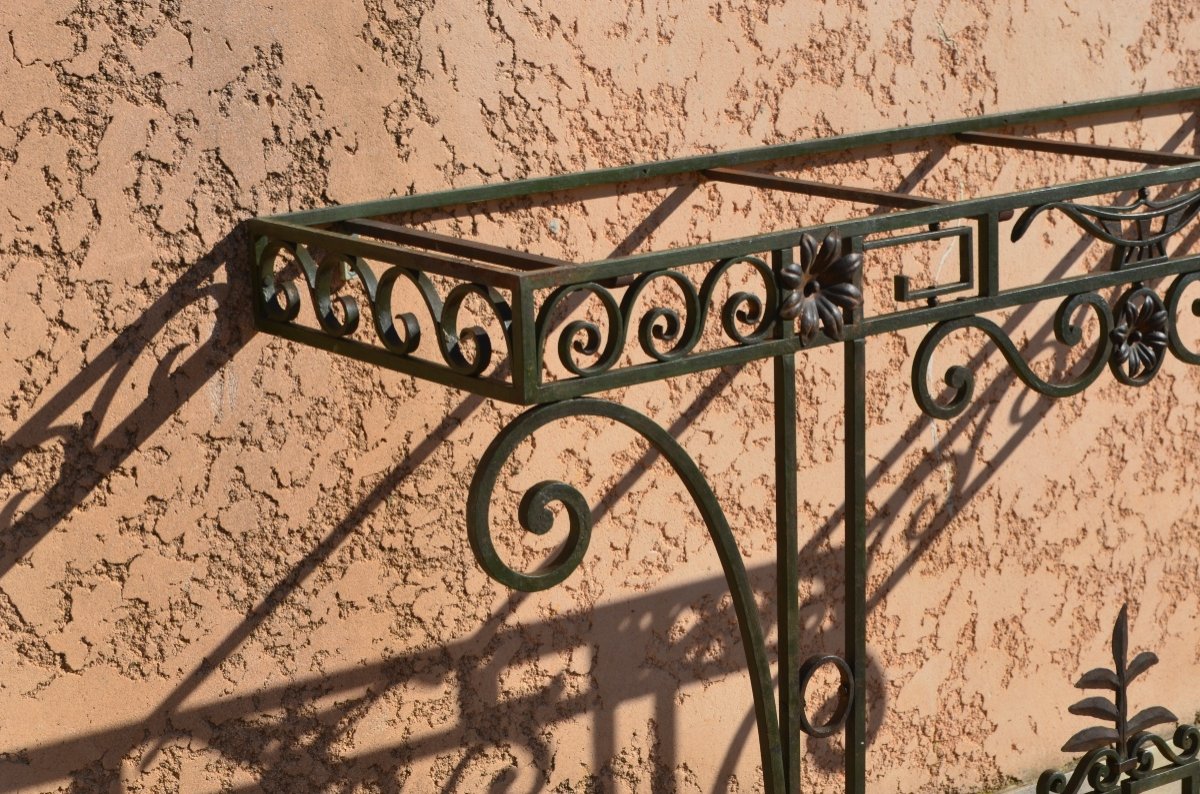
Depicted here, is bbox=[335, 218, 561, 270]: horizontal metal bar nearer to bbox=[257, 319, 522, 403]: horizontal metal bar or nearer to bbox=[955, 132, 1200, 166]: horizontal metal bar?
bbox=[257, 319, 522, 403]: horizontal metal bar

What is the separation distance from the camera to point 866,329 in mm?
2529

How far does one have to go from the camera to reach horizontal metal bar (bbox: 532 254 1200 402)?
2293 mm

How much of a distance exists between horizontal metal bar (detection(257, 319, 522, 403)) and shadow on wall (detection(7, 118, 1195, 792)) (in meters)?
A: 0.15

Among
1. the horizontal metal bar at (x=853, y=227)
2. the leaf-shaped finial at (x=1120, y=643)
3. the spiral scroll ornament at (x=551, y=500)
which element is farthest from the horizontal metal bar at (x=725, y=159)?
the leaf-shaped finial at (x=1120, y=643)

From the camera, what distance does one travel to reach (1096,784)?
3.13 meters

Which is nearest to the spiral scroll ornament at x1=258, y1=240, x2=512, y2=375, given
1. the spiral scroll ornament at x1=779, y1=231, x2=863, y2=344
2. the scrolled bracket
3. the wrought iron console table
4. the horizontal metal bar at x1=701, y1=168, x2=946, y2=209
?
the wrought iron console table

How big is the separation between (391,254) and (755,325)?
1.71 feet

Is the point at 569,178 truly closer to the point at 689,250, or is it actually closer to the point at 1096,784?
the point at 689,250

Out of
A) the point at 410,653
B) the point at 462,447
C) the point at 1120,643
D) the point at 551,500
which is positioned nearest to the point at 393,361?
the point at 551,500

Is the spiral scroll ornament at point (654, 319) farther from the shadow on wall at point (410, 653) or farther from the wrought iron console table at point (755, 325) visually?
the shadow on wall at point (410, 653)

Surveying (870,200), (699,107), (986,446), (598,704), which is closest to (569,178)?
(699,107)

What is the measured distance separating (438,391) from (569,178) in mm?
445

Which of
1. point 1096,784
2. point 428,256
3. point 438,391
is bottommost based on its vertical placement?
point 1096,784

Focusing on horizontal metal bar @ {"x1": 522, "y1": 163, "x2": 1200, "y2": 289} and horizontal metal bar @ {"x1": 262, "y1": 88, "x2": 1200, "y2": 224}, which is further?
horizontal metal bar @ {"x1": 262, "y1": 88, "x2": 1200, "y2": 224}
